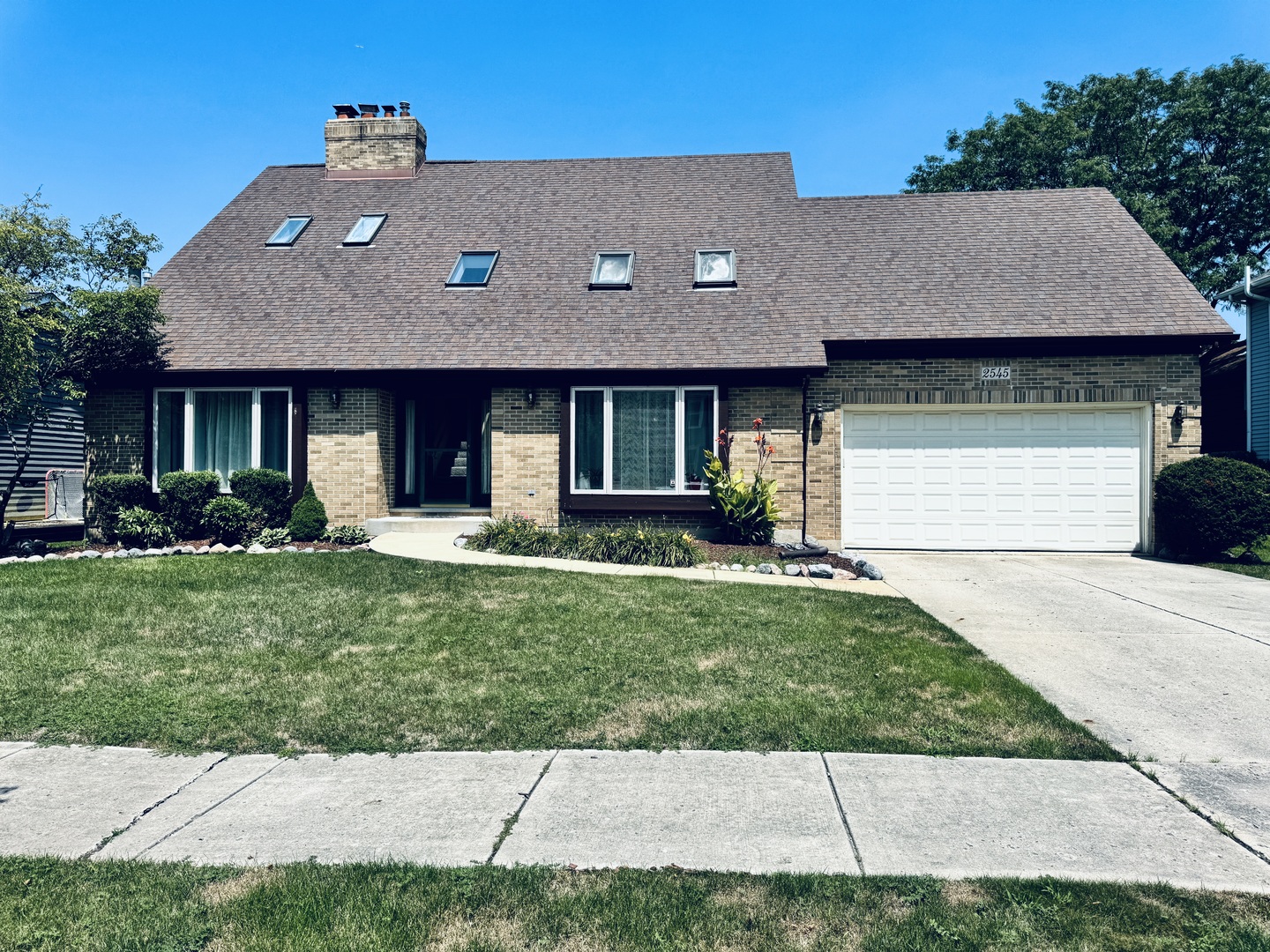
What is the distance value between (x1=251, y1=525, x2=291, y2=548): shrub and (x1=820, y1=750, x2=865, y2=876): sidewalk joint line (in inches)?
405

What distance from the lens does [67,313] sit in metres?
13.2

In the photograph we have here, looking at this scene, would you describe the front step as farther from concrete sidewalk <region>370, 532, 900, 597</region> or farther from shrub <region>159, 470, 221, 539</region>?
shrub <region>159, 470, 221, 539</region>

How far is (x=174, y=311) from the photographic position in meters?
14.9

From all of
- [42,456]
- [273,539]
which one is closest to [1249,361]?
[273,539]

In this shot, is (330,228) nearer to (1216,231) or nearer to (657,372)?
(657,372)

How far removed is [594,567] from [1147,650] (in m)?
6.23

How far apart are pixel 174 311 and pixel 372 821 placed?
13.8 meters

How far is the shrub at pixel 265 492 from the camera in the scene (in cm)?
1331

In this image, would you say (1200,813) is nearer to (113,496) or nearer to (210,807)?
(210,807)

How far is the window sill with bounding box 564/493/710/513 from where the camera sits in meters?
13.2

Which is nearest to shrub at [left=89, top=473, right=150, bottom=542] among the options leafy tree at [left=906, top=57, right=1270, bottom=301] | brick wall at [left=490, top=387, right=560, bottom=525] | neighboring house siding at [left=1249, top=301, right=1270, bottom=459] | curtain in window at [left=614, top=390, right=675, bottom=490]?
brick wall at [left=490, top=387, right=560, bottom=525]

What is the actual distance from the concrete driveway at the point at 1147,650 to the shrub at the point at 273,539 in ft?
29.2

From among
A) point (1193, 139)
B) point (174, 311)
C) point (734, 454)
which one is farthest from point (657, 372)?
point (1193, 139)

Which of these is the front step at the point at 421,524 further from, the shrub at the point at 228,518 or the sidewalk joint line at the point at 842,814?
the sidewalk joint line at the point at 842,814
